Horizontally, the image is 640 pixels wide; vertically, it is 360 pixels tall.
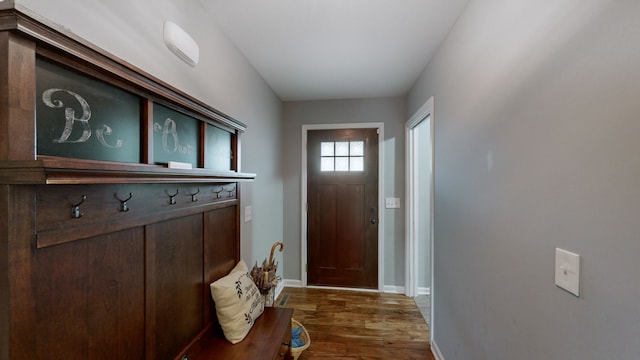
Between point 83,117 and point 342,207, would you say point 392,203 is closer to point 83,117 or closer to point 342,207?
point 342,207

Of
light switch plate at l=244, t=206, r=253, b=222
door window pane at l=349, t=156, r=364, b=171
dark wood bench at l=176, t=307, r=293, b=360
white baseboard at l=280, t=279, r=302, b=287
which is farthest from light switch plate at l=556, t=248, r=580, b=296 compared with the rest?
white baseboard at l=280, t=279, r=302, b=287

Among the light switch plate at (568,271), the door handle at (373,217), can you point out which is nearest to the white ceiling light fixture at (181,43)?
the light switch plate at (568,271)

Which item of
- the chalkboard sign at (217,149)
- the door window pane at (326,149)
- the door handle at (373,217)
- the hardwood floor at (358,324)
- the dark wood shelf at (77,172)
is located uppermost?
the door window pane at (326,149)

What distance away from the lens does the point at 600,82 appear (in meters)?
0.70

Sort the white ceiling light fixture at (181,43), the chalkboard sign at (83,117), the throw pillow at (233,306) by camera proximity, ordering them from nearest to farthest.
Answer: the chalkboard sign at (83,117) < the white ceiling light fixture at (181,43) < the throw pillow at (233,306)

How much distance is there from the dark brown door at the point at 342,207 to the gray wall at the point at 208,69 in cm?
49

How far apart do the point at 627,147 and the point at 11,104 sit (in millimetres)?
1481

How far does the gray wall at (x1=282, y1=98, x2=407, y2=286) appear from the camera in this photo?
317 cm

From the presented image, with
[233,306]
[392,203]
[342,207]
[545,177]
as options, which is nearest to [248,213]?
[233,306]

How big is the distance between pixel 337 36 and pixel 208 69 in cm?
95

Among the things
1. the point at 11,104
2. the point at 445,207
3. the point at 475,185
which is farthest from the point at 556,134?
the point at 11,104

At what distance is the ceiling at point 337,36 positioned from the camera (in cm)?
156

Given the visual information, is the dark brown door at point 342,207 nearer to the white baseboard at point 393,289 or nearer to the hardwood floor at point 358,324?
the white baseboard at point 393,289

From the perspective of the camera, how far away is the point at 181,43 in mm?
1310
